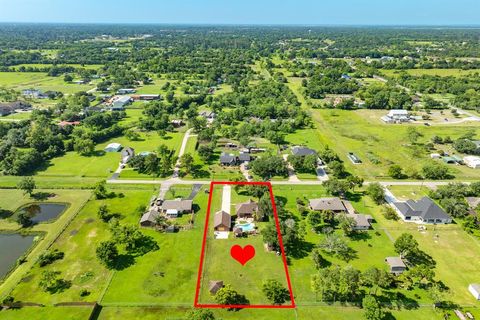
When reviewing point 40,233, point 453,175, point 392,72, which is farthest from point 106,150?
point 392,72

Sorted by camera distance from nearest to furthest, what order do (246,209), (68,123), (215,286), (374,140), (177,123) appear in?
(215,286) → (246,209) → (374,140) → (68,123) → (177,123)

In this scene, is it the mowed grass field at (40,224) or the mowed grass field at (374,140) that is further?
the mowed grass field at (374,140)

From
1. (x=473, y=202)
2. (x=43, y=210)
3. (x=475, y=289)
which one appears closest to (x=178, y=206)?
(x=43, y=210)

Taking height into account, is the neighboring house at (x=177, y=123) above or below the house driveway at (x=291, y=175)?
above

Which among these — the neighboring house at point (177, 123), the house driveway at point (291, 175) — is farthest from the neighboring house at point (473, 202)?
the neighboring house at point (177, 123)

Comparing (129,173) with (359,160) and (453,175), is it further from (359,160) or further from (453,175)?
(453,175)

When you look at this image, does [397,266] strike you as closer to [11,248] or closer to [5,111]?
[11,248]

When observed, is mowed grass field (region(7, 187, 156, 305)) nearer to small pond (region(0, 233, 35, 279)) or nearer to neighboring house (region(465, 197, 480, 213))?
small pond (region(0, 233, 35, 279))

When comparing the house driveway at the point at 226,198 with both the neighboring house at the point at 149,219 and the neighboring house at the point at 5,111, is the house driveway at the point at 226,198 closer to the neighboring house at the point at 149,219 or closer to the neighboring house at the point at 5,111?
the neighboring house at the point at 149,219
